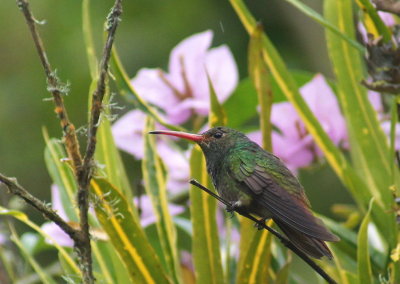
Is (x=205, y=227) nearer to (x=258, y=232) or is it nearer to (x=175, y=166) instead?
(x=258, y=232)

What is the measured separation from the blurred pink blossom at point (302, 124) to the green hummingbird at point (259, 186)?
37 centimetres

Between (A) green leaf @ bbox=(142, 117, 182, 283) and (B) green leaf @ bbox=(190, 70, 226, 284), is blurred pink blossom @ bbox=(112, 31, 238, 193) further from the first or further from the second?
(B) green leaf @ bbox=(190, 70, 226, 284)

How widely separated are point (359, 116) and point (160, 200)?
450mm

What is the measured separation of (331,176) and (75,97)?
1.49 metres

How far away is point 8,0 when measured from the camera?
5.16 m

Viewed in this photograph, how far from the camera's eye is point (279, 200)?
50.3 inches

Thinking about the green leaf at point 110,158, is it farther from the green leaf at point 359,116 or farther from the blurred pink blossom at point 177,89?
the green leaf at point 359,116

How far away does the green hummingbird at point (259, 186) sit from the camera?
48.1 inches

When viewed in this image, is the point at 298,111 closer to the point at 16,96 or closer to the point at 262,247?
the point at 262,247

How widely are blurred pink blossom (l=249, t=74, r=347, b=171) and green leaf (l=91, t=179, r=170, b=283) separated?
0.44m

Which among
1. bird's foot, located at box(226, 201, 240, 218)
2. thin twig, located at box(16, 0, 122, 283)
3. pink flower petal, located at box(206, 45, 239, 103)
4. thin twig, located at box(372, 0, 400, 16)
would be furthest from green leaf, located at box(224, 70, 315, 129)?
thin twig, located at box(16, 0, 122, 283)

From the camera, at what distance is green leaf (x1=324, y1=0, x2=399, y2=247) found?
172 cm

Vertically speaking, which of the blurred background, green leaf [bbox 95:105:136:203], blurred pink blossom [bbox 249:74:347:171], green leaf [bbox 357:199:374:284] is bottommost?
green leaf [bbox 357:199:374:284]

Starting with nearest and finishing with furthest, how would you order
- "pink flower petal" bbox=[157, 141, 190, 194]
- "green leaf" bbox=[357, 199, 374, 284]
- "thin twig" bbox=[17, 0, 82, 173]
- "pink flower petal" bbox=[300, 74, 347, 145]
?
"thin twig" bbox=[17, 0, 82, 173], "green leaf" bbox=[357, 199, 374, 284], "pink flower petal" bbox=[300, 74, 347, 145], "pink flower petal" bbox=[157, 141, 190, 194]
